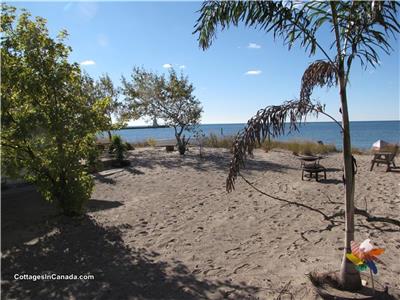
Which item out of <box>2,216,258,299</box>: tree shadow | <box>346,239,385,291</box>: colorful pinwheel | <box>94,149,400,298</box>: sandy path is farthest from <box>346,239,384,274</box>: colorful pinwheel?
<box>2,216,258,299</box>: tree shadow

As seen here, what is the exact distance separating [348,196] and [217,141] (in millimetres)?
18551

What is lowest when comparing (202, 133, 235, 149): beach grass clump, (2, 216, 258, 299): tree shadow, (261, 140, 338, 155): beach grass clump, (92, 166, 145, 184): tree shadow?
Result: (2, 216, 258, 299): tree shadow

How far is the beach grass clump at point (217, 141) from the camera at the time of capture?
71.8ft

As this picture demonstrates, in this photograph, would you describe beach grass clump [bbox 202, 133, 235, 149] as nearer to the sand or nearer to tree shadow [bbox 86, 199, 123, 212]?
the sand

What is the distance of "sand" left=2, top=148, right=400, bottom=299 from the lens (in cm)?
427

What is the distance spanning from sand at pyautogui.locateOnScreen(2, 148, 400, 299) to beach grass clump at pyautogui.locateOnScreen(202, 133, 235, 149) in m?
11.3

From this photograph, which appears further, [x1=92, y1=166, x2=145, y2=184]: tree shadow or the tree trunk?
[x1=92, y1=166, x2=145, y2=184]: tree shadow

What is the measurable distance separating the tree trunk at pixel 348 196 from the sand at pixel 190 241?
347 millimetres

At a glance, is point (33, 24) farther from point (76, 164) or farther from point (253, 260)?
point (253, 260)

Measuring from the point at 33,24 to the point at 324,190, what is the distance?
7972mm

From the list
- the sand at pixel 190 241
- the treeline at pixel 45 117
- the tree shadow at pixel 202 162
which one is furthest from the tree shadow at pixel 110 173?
the treeline at pixel 45 117

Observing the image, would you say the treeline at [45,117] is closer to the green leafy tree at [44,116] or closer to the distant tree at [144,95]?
the green leafy tree at [44,116]

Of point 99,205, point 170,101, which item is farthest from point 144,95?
Result: point 99,205

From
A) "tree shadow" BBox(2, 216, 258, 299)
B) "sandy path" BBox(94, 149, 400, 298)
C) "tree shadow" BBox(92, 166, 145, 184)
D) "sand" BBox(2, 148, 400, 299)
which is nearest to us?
"tree shadow" BBox(2, 216, 258, 299)
